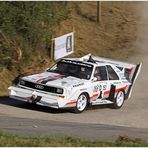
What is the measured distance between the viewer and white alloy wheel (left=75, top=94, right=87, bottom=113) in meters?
19.2

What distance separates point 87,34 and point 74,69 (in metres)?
14.3

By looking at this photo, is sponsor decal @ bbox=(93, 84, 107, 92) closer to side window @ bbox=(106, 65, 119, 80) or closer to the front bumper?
side window @ bbox=(106, 65, 119, 80)

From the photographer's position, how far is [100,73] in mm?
20406

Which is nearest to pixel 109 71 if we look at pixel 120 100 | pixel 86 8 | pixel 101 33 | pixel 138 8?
pixel 120 100

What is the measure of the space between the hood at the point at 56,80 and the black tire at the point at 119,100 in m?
1.97

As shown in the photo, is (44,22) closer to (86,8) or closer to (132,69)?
(132,69)

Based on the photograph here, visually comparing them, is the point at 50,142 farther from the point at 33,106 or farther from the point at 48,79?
the point at 33,106

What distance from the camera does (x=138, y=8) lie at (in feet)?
133

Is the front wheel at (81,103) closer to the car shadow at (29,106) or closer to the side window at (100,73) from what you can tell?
the car shadow at (29,106)

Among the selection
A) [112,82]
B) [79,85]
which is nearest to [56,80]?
[79,85]

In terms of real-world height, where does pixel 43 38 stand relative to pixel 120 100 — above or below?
above

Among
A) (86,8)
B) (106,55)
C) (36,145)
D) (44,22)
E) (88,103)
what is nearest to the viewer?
(36,145)

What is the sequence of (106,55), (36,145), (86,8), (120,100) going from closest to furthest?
1. (36,145)
2. (120,100)
3. (106,55)
4. (86,8)

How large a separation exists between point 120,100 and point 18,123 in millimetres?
6474
